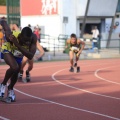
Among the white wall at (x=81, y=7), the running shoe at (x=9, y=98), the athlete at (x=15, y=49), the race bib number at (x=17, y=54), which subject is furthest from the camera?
the white wall at (x=81, y=7)

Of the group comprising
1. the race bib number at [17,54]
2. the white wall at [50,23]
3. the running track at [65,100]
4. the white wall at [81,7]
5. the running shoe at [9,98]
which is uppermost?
the white wall at [81,7]

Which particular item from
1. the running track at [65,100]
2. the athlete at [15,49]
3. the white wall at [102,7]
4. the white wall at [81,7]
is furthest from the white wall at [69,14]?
the athlete at [15,49]

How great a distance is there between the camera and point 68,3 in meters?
33.6

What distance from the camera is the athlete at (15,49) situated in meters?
9.26

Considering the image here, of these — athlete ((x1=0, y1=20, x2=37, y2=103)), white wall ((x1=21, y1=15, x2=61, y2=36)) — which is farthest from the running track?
white wall ((x1=21, y1=15, x2=61, y2=36))

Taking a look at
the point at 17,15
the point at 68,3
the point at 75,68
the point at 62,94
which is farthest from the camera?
the point at 17,15

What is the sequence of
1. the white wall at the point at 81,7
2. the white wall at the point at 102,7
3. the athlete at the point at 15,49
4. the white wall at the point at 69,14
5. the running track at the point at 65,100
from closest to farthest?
1. the running track at the point at 65,100
2. the athlete at the point at 15,49
3. the white wall at the point at 69,14
4. the white wall at the point at 81,7
5. the white wall at the point at 102,7

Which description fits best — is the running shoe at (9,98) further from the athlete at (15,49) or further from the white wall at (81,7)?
the white wall at (81,7)

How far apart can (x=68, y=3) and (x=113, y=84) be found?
65.7 feet

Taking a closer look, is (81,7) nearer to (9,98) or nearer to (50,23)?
(50,23)

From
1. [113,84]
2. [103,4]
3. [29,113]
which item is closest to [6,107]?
[29,113]

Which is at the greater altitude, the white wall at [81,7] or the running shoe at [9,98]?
the white wall at [81,7]

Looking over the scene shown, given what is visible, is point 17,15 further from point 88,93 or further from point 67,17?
point 88,93

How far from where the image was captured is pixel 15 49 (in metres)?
9.79
